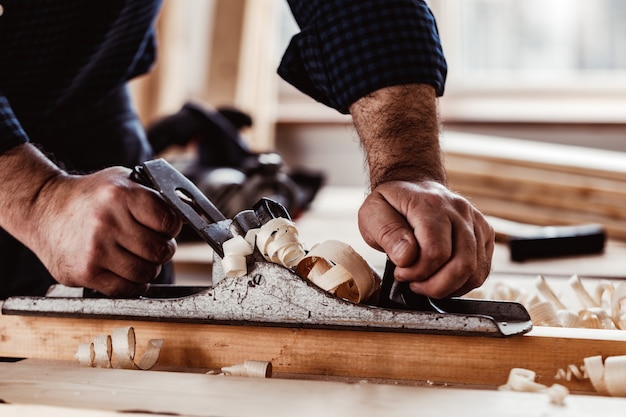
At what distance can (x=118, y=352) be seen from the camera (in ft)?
2.42

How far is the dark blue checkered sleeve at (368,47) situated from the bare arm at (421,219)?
2.5 inches

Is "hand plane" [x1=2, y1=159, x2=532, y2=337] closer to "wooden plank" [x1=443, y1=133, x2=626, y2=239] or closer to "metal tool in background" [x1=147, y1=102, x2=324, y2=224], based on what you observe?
"metal tool in background" [x1=147, y1=102, x2=324, y2=224]

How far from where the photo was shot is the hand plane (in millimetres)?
691

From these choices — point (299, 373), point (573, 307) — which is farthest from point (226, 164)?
point (299, 373)

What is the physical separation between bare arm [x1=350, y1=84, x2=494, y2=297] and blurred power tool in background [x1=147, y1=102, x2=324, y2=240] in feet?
2.78

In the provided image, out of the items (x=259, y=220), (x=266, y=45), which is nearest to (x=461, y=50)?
(x=266, y=45)

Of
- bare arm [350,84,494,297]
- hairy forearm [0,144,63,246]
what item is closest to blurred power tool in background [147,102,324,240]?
hairy forearm [0,144,63,246]

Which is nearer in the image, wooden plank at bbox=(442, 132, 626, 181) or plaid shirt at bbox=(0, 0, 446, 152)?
plaid shirt at bbox=(0, 0, 446, 152)

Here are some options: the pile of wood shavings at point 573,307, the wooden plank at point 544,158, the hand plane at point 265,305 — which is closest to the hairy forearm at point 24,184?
the hand plane at point 265,305

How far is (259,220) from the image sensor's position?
808mm

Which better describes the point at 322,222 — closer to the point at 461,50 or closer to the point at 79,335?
the point at 79,335

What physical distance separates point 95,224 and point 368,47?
38 centimetres

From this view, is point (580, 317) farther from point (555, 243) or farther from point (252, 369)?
point (555, 243)

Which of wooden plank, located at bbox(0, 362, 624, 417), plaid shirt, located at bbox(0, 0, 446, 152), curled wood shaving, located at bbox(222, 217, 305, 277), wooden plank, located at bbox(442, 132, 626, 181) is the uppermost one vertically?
plaid shirt, located at bbox(0, 0, 446, 152)
